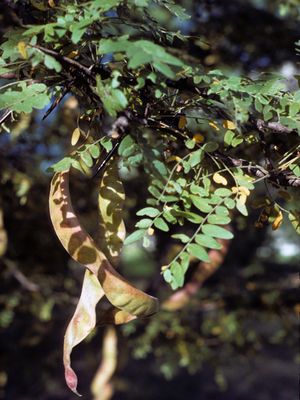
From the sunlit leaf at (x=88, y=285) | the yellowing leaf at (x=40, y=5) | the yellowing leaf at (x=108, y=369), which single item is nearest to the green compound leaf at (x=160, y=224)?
the sunlit leaf at (x=88, y=285)

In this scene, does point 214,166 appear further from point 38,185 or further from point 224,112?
point 38,185

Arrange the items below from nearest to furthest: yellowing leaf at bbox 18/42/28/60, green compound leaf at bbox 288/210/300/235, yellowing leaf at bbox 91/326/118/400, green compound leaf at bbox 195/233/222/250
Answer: yellowing leaf at bbox 18/42/28/60 → green compound leaf at bbox 195/233/222/250 → green compound leaf at bbox 288/210/300/235 → yellowing leaf at bbox 91/326/118/400

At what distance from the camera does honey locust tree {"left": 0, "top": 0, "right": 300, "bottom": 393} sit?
125 centimetres

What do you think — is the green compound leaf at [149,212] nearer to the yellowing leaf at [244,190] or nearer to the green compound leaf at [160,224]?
the green compound leaf at [160,224]

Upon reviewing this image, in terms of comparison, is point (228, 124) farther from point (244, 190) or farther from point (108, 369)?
point (108, 369)

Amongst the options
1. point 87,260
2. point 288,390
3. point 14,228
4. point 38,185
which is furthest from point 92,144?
point 288,390

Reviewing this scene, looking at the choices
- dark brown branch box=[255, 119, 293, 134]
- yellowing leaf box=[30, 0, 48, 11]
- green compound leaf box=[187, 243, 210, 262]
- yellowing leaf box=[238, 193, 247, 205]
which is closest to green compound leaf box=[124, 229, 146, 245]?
green compound leaf box=[187, 243, 210, 262]

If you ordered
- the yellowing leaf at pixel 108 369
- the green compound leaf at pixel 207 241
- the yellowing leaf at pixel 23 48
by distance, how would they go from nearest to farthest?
the yellowing leaf at pixel 23 48, the green compound leaf at pixel 207 241, the yellowing leaf at pixel 108 369

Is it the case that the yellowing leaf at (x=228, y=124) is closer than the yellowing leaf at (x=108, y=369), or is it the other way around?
the yellowing leaf at (x=228, y=124)

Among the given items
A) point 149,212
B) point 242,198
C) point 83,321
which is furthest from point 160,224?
point 83,321

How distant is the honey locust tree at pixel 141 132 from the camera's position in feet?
4.10

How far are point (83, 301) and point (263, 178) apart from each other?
0.51 meters

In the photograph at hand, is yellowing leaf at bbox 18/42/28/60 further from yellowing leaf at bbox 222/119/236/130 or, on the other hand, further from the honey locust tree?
yellowing leaf at bbox 222/119/236/130

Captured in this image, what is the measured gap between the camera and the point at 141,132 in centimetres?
125
